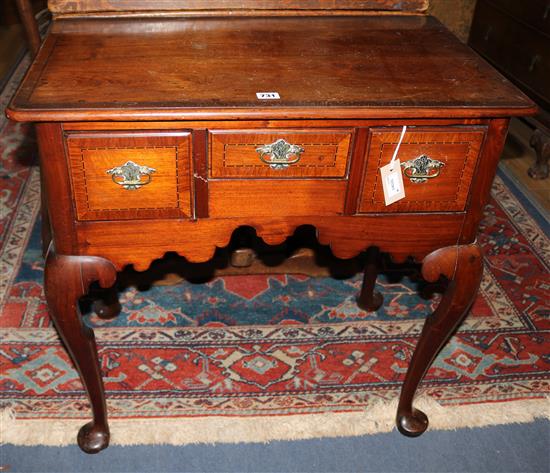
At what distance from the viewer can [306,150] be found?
1418 millimetres

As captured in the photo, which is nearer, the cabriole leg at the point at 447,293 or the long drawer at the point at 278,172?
the long drawer at the point at 278,172

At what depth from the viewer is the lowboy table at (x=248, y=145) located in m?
1.35

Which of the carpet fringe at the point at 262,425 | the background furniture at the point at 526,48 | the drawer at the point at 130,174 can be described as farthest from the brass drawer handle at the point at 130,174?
the background furniture at the point at 526,48

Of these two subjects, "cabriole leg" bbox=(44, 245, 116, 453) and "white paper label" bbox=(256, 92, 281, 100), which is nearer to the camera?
Result: "white paper label" bbox=(256, 92, 281, 100)

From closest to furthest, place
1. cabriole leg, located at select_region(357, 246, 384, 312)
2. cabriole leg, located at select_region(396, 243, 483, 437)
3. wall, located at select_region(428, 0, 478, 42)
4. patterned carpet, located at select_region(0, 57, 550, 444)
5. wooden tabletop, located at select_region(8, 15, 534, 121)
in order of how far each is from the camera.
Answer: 1. wooden tabletop, located at select_region(8, 15, 534, 121)
2. cabriole leg, located at select_region(396, 243, 483, 437)
3. patterned carpet, located at select_region(0, 57, 550, 444)
4. cabriole leg, located at select_region(357, 246, 384, 312)
5. wall, located at select_region(428, 0, 478, 42)

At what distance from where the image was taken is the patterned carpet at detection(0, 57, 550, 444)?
1.99 metres

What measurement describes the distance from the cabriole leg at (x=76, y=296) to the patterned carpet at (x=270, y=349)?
302 mm

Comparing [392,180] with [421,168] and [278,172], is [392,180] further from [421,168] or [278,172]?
[278,172]

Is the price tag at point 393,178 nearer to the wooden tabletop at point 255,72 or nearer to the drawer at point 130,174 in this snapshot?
the wooden tabletop at point 255,72

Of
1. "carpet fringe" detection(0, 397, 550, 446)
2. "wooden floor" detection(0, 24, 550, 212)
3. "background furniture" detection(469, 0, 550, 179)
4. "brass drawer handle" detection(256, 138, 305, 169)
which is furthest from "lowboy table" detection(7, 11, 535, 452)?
"wooden floor" detection(0, 24, 550, 212)

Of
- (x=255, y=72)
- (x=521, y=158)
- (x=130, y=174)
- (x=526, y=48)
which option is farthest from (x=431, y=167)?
(x=521, y=158)

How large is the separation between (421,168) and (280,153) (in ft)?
1.01

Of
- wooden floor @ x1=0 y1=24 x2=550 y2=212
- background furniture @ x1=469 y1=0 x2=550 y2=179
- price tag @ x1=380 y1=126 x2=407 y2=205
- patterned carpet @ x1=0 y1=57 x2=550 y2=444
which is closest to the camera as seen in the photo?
price tag @ x1=380 y1=126 x2=407 y2=205

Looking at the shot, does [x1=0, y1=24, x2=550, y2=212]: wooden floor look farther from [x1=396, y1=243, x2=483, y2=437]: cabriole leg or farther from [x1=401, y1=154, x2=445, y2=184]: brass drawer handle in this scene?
[x1=401, y1=154, x2=445, y2=184]: brass drawer handle
